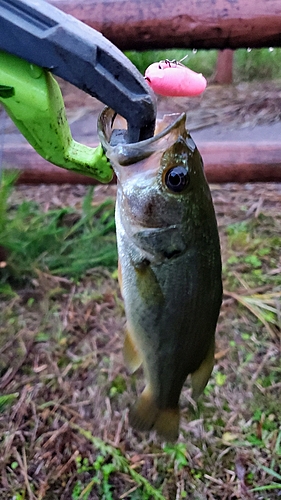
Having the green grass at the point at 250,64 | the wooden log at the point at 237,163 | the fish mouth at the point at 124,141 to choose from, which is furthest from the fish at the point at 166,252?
the green grass at the point at 250,64

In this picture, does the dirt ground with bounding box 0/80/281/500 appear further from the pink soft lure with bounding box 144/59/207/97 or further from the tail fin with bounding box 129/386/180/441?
the pink soft lure with bounding box 144/59/207/97

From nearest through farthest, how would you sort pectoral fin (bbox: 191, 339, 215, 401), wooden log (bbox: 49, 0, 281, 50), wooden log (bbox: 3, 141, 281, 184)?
pectoral fin (bbox: 191, 339, 215, 401)
wooden log (bbox: 49, 0, 281, 50)
wooden log (bbox: 3, 141, 281, 184)

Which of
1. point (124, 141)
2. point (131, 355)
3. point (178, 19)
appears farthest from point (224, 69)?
point (124, 141)

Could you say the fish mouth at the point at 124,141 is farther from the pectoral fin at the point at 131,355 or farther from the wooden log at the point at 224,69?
the wooden log at the point at 224,69

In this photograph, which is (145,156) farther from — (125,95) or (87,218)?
(87,218)

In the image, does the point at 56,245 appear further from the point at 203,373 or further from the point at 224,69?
the point at 224,69

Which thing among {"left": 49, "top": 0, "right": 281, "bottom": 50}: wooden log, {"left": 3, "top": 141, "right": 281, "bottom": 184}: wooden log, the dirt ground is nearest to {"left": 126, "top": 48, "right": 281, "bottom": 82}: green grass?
the dirt ground
